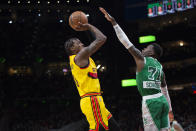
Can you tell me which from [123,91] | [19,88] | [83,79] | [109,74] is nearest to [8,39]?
[19,88]

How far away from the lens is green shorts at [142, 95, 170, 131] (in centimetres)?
419

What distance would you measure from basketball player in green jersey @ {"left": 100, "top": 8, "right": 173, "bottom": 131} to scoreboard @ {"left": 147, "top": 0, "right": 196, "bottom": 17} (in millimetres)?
13524

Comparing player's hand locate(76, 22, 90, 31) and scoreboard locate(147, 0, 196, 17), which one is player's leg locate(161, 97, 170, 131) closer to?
player's hand locate(76, 22, 90, 31)

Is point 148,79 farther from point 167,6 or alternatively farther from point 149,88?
point 167,6

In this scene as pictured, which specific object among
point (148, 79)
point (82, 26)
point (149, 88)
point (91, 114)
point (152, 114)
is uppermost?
point (82, 26)

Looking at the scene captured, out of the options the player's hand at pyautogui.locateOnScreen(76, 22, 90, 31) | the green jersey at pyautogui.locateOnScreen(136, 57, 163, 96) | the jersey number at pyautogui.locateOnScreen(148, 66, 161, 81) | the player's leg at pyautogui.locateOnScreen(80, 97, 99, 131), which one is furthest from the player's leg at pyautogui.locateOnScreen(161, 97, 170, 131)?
the player's hand at pyautogui.locateOnScreen(76, 22, 90, 31)

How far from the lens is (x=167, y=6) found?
57.4 ft

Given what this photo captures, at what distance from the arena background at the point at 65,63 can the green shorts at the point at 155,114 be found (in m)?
12.6

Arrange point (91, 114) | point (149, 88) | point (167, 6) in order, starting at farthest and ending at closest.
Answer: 1. point (167, 6)
2. point (149, 88)
3. point (91, 114)

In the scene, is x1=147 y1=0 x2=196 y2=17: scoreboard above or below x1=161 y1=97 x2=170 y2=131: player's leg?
above

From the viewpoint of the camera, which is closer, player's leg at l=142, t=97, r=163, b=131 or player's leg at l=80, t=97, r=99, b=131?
player's leg at l=80, t=97, r=99, b=131

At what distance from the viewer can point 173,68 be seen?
2025 centimetres

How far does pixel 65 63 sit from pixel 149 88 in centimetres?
1786

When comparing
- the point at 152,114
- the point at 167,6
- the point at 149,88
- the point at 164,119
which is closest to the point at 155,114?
the point at 152,114
